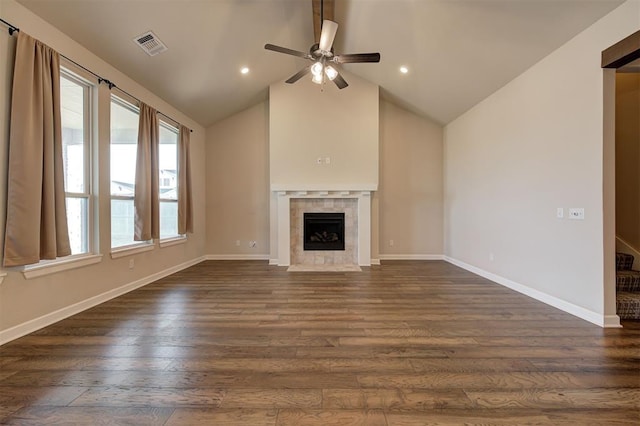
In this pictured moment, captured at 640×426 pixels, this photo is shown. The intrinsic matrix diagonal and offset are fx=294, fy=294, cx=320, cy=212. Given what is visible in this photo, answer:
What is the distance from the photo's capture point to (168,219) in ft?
17.3

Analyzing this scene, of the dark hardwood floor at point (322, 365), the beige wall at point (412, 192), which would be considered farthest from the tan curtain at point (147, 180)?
the beige wall at point (412, 192)

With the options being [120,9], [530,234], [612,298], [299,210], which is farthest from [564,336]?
[120,9]

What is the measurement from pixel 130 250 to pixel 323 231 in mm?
3462

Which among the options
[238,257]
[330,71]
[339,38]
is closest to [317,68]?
[330,71]

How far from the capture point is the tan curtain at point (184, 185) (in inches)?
210

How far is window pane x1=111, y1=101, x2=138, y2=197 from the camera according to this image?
383 centimetres

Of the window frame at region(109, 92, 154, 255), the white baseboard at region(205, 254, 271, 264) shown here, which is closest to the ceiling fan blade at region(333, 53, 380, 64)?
the window frame at region(109, 92, 154, 255)

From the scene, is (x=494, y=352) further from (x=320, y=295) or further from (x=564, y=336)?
(x=320, y=295)

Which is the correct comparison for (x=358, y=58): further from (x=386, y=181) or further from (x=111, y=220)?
(x=111, y=220)

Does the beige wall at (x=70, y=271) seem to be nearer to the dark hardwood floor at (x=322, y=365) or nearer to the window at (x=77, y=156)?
the window at (x=77, y=156)

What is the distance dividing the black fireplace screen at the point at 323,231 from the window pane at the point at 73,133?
3.77m

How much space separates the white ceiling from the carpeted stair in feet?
8.73

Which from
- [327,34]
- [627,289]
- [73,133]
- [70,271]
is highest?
[327,34]

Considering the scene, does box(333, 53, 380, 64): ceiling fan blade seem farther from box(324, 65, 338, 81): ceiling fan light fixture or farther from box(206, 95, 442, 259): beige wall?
box(206, 95, 442, 259): beige wall
